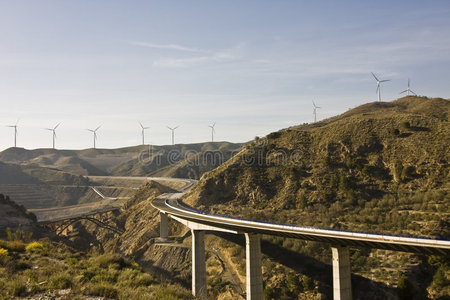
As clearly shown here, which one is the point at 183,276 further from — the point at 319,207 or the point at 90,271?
the point at 90,271

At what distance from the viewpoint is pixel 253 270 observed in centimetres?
5184

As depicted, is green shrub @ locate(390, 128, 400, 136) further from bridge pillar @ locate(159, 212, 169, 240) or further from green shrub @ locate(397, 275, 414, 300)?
bridge pillar @ locate(159, 212, 169, 240)

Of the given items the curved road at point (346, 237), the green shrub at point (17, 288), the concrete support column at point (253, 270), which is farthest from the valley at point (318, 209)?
the green shrub at point (17, 288)

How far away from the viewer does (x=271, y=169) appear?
103 m

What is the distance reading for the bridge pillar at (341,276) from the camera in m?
41.5

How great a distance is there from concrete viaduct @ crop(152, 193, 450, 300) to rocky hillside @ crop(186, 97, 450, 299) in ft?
29.5

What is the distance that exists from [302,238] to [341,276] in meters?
8.27

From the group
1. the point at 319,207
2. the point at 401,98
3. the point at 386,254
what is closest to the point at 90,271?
the point at 386,254

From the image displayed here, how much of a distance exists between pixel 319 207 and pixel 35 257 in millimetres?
61733

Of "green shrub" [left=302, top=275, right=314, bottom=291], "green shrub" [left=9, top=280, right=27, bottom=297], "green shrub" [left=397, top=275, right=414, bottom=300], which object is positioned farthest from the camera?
"green shrub" [left=302, top=275, right=314, bottom=291]

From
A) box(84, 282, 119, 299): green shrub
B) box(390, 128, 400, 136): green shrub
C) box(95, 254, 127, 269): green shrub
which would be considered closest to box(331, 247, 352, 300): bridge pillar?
box(95, 254, 127, 269): green shrub

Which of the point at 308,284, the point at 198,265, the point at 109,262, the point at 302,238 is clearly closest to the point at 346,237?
the point at 302,238

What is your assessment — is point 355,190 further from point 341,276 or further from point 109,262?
point 109,262

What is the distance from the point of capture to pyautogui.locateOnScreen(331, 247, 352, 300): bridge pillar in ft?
136
